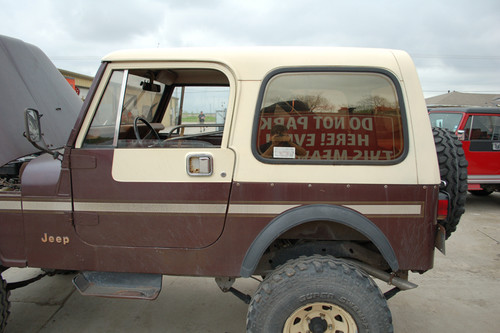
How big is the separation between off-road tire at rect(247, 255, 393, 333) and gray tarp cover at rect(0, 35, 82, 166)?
7.10 ft

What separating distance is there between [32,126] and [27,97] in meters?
1.05

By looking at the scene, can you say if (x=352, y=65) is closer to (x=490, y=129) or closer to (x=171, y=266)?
(x=171, y=266)

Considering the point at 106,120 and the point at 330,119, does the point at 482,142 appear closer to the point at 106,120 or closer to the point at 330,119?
the point at 330,119

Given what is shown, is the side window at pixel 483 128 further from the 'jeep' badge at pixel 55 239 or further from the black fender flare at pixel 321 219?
the 'jeep' badge at pixel 55 239

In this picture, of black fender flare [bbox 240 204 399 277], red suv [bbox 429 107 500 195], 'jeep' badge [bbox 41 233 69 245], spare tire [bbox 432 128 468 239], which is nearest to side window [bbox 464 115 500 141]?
red suv [bbox 429 107 500 195]

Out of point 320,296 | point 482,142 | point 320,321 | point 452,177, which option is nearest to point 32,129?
point 320,296

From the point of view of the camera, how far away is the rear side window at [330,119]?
2.00 meters

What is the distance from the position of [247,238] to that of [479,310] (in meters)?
2.59

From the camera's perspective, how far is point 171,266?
7.08 ft

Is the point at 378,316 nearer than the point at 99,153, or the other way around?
the point at 378,316

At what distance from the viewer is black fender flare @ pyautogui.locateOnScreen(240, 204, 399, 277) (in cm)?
197

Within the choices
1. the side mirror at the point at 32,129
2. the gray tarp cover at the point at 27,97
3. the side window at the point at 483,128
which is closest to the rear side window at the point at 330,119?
the side mirror at the point at 32,129

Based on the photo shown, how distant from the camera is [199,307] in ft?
10.3

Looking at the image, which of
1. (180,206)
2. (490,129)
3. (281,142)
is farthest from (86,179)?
(490,129)
